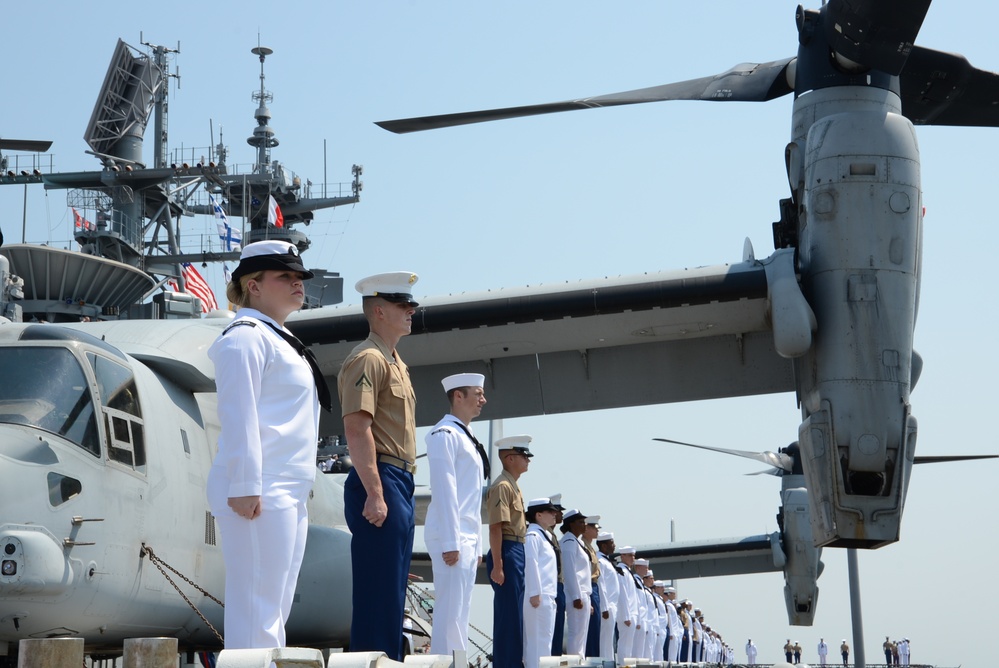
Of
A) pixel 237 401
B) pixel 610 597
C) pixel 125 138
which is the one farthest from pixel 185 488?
pixel 125 138

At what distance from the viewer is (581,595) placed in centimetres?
1056

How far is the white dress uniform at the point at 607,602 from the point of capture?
40.0 ft

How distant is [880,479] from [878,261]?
1.77 metres

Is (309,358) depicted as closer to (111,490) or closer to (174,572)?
(111,490)

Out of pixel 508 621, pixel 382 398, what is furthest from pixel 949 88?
pixel 382 398

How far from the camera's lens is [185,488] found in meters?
6.74

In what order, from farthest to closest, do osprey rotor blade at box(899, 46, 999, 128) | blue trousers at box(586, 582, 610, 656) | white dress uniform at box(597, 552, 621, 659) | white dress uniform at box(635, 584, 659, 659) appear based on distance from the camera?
white dress uniform at box(635, 584, 659, 659) < white dress uniform at box(597, 552, 621, 659) < blue trousers at box(586, 582, 610, 656) < osprey rotor blade at box(899, 46, 999, 128)

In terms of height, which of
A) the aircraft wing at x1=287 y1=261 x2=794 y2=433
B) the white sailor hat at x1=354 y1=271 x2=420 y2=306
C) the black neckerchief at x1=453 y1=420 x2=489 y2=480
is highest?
the aircraft wing at x1=287 y1=261 x2=794 y2=433

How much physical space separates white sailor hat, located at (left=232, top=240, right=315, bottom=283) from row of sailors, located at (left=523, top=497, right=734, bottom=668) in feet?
15.3

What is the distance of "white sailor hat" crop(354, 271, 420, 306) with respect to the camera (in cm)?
546

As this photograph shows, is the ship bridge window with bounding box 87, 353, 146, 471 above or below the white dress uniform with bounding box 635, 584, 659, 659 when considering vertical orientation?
above

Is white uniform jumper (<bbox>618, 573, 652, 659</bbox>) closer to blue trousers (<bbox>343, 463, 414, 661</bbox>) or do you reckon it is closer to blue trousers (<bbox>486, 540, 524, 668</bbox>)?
blue trousers (<bbox>486, 540, 524, 668</bbox>)

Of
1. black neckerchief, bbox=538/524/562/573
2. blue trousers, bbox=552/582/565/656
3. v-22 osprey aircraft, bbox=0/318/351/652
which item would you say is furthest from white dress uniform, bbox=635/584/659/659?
v-22 osprey aircraft, bbox=0/318/351/652

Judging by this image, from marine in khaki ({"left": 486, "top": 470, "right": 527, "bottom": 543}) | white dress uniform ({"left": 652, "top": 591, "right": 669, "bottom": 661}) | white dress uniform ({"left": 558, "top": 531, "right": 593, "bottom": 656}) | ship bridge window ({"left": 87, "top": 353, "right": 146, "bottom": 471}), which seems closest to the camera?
ship bridge window ({"left": 87, "top": 353, "right": 146, "bottom": 471})
